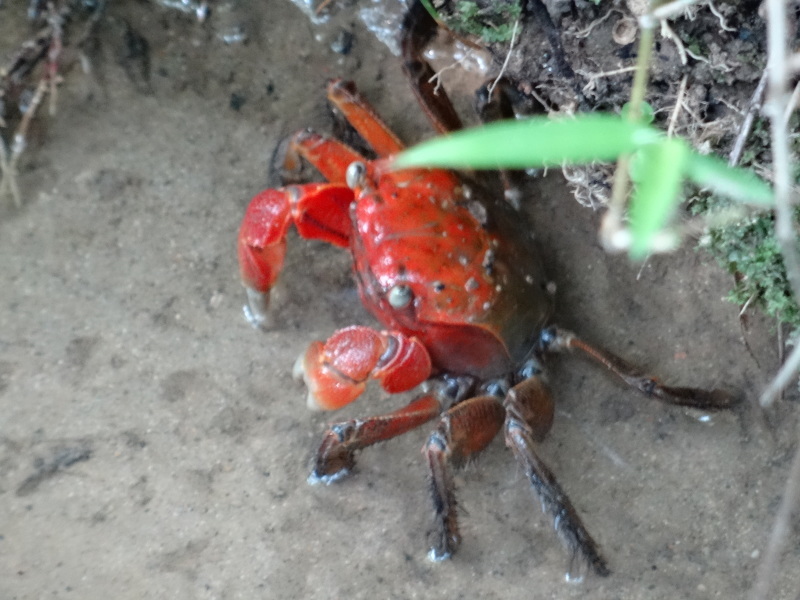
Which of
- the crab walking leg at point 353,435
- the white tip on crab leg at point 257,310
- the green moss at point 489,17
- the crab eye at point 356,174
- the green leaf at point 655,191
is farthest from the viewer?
the white tip on crab leg at point 257,310

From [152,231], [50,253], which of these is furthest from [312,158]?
[50,253]

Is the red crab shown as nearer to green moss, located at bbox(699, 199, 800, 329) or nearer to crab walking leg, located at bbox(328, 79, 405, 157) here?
crab walking leg, located at bbox(328, 79, 405, 157)

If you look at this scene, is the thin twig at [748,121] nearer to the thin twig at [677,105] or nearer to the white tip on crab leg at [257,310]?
the thin twig at [677,105]

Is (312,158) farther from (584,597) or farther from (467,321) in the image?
(584,597)

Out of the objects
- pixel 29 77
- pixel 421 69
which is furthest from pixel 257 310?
pixel 29 77

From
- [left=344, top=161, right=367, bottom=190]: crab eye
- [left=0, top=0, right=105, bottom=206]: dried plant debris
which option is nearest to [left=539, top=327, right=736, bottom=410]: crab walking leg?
[left=344, top=161, right=367, bottom=190]: crab eye

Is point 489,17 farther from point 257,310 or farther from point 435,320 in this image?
point 257,310

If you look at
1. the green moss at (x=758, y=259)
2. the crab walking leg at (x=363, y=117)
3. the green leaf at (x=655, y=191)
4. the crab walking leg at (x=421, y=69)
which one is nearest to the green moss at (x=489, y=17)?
the crab walking leg at (x=421, y=69)
